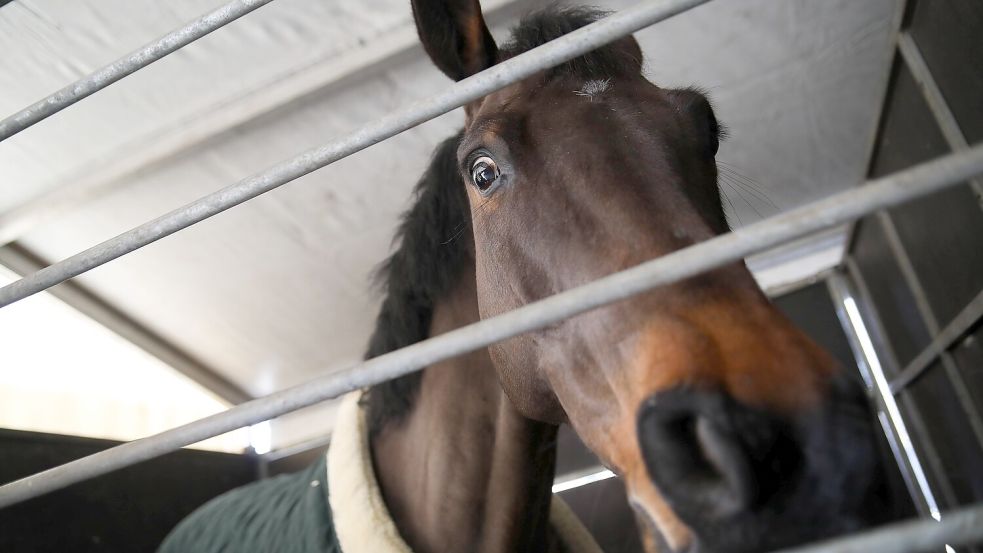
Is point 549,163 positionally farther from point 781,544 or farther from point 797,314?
point 797,314

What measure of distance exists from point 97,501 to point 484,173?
199 centimetres

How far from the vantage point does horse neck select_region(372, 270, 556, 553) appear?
4.54ft

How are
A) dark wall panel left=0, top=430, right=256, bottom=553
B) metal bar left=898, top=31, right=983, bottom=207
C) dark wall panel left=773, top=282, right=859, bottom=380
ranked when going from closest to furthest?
metal bar left=898, top=31, right=983, bottom=207 → dark wall panel left=0, top=430, right=256, bottom=553 → dark wall panel left=773, top=282, right=859, bottom=380

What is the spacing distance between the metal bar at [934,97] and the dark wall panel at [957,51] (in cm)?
1

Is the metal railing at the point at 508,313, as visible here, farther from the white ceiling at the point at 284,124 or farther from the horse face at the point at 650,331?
the white ceiling at the point at 284,124

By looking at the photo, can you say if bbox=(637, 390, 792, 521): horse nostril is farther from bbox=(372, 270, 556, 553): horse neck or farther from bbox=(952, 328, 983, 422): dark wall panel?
bbox=(952, 328, 983, 422): dark wall panel

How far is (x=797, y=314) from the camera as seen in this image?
9.85 ft

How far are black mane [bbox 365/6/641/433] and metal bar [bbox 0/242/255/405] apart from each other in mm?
1888

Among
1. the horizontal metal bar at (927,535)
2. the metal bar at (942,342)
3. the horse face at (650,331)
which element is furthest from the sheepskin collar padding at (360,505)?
the metal bar at (942,342)

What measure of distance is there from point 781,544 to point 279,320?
280 centimetres

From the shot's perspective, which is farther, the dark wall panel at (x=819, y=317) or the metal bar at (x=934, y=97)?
the dark wall panel at (x=819, y=317)

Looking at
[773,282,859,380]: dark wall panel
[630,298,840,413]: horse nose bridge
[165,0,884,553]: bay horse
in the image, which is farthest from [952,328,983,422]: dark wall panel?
[630,298,840,413]: horse nose bridge

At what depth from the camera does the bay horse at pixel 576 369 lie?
2.12ft

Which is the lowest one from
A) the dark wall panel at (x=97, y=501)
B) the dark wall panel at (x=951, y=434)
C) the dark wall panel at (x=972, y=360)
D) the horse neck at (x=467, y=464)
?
the dark wall panel at (x=951, y=434)
